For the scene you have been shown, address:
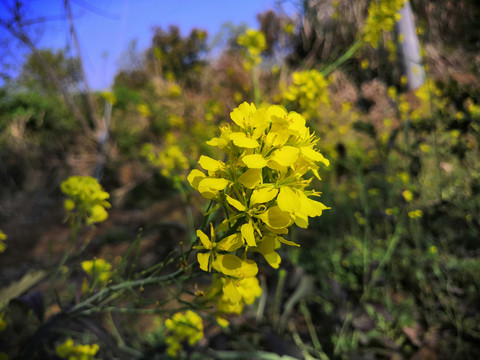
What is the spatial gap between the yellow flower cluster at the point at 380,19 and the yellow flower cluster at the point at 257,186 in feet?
5.06

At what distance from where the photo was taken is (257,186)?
0.53 meters

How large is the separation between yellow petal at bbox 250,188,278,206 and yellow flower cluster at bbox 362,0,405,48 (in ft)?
5.43

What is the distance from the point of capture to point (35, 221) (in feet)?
16.1

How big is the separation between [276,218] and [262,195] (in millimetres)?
48

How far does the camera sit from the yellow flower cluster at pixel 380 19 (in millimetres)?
1746

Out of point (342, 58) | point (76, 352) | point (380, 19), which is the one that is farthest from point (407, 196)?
point (76, 352)

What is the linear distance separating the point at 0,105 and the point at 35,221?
358 cm

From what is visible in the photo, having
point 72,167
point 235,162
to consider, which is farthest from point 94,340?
point 72,167

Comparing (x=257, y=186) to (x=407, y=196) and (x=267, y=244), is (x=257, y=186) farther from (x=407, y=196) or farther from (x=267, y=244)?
(x=407, y=196)

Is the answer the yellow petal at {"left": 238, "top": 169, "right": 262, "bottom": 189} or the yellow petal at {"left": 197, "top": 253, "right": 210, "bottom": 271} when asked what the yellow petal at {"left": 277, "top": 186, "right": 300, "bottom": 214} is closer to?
the yellow petal at {"left": 238, "top": 169, "right": 262, "bottom": 189}

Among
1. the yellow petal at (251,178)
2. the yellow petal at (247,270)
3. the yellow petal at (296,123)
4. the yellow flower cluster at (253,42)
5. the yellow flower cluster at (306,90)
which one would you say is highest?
the yellow flower cluster at (253,42)

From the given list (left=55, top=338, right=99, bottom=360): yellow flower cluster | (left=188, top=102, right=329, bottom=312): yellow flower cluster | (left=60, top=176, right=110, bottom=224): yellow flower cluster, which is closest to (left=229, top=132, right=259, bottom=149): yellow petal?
(left=188, top=102, right=329, bottom=312): yellow flower cluster

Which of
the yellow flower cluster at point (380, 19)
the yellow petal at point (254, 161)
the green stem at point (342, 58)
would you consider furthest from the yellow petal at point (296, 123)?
the yellow flower cluster at point (380, 19)

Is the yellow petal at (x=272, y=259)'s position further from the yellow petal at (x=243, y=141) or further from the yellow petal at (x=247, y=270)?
the yellow petal at (x=243, y=141)
